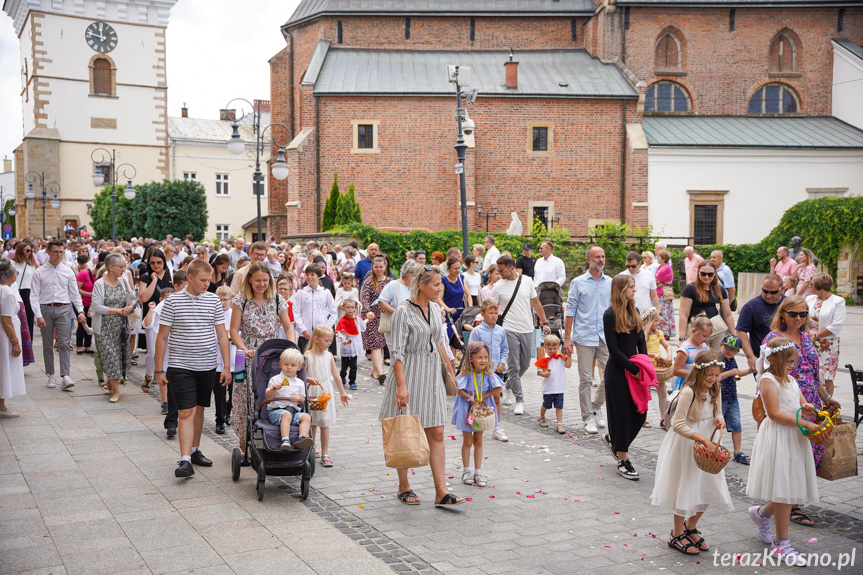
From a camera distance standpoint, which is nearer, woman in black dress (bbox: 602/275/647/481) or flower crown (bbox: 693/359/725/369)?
flower crown (bbox: 693/359/725/369)

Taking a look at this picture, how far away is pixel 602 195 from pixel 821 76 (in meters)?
13.2

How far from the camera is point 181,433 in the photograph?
714cm

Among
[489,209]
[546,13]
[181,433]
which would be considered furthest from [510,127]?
[181,433]

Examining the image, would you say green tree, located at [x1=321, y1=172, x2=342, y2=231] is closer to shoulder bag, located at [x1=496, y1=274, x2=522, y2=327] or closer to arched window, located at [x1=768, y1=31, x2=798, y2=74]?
shoulder bag, located at [x1=496, y1=274, x2=522, y2=327]

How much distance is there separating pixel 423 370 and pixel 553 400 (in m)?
3.30

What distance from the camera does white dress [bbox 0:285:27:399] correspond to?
9289 millimetres

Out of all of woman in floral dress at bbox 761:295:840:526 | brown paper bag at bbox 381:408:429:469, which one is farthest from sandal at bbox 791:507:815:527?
A: brown paper bag at bbox 381:408:429:469

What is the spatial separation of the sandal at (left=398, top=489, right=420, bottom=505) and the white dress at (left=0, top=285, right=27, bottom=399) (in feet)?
17.8

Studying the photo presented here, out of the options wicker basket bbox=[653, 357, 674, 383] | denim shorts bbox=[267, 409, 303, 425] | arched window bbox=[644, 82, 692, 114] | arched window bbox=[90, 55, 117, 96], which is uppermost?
arched window bbox=[90, 55, 117, 96]

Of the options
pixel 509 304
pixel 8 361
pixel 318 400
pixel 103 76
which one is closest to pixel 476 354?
pixel 318 400

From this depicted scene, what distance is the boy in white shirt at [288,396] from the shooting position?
6.68 metres

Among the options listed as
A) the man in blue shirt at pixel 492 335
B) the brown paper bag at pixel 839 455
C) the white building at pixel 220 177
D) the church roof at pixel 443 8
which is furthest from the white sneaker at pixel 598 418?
the white building at pixel 220 177

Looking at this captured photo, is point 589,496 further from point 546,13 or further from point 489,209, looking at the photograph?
point 546,13

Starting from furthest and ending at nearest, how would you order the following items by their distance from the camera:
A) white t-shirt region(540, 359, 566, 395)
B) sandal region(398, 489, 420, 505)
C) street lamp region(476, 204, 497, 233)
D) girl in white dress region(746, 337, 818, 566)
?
street lamp region(476, 204, 497, 233) < white t-shirt region(540, 359, 566, 395) < sandal region(398, 489, 420, 505) < girl in white dress region(746, 337, 818, 566)
